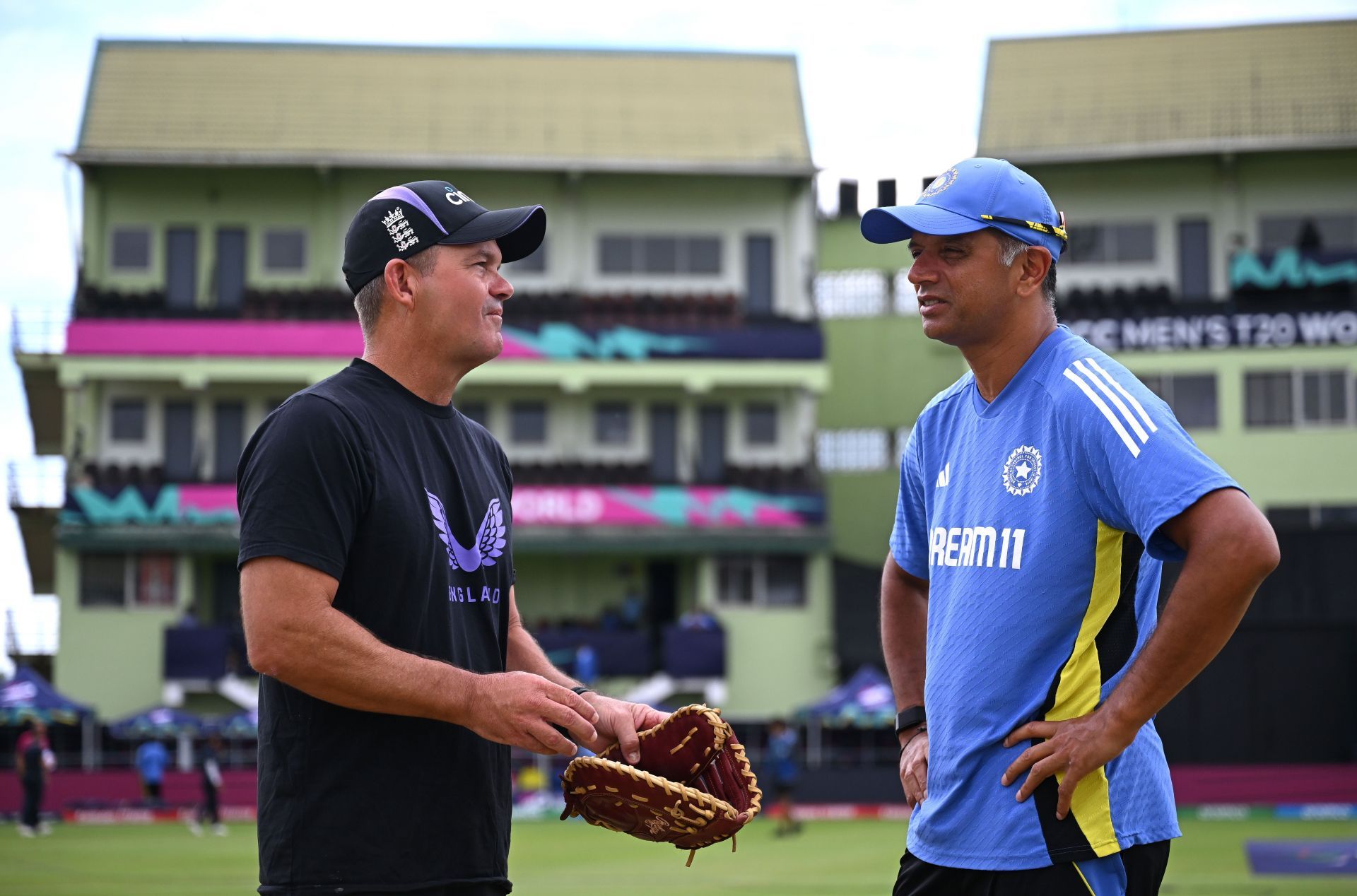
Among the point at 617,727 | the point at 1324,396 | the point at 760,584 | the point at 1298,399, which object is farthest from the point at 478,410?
the point at 617,727

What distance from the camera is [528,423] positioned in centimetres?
4850

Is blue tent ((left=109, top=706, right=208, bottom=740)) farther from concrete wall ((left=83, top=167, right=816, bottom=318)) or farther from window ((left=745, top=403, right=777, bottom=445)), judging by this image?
window ((left=745, top=403, right=777, bottom=445))

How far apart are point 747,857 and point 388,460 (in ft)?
70.2

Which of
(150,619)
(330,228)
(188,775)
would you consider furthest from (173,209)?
(188,775)

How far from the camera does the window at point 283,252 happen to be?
49250mm

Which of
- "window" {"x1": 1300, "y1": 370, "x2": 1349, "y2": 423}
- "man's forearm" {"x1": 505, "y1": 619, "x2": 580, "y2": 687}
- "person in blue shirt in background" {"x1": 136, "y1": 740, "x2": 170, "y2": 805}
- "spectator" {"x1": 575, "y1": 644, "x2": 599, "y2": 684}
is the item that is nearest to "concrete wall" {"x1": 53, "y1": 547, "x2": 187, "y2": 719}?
"person in blue shirt in background" {"x1": 136, "y1": 740, "x2": 170, "y2": 805}

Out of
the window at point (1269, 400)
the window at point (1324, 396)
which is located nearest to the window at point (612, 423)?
the window at point (1269, 400)

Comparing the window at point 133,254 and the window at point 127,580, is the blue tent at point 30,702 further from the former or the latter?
the window at point 133,254

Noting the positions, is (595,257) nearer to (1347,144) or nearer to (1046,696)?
(1347,144)

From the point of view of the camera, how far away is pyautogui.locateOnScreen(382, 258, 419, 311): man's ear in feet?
15.9

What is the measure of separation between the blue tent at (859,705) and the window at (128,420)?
20988 mm

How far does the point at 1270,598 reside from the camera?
41.4 metres

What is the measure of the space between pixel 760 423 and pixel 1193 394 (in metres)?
12.1

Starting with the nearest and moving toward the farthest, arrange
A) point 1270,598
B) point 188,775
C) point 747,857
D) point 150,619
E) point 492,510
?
1. point 492,510
2. point 747,857
3. point 188,775
4. point 1270,598
5. point 150,619
